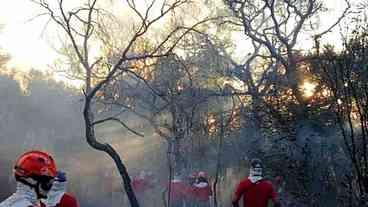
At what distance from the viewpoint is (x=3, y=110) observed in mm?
Result: 45375

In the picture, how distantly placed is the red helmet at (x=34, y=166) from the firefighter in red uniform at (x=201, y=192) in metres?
14.4

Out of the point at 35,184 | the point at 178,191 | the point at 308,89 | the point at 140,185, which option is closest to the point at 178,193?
the point at 178,191

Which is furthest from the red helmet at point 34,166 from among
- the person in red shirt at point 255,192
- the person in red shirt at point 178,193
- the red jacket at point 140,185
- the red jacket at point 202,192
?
the red jacket at point 140,185

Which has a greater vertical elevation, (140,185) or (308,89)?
(308,89)

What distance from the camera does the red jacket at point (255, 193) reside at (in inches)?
400

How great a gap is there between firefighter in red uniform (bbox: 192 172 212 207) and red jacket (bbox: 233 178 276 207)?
807 centimetres

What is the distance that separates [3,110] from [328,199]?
121 ft

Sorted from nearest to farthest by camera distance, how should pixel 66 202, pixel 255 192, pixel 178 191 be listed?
pixel 66 202 < pixel 255 192 < pixel 178 191

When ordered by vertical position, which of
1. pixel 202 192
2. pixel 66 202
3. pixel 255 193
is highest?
pixel 202 192

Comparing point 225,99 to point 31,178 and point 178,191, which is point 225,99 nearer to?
point 178,191

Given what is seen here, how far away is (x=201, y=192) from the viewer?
18281 millimetres

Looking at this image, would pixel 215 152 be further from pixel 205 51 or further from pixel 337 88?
pixel 337 88

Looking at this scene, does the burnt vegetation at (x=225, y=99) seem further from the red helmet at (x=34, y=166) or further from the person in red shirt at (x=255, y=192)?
the red helmet at (x=34, y=166)

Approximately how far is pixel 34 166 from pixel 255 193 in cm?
665
